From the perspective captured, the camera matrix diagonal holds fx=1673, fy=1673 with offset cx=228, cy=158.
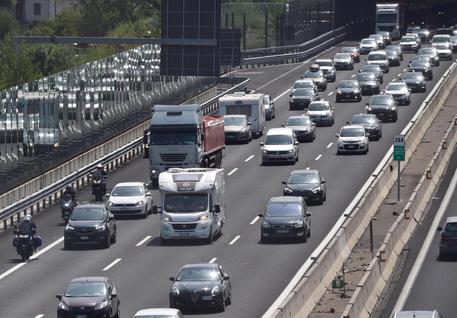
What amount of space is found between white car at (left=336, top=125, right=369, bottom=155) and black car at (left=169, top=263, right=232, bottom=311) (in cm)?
3582

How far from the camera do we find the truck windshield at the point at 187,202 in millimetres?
56812

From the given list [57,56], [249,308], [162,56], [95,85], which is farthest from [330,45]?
[249,308]

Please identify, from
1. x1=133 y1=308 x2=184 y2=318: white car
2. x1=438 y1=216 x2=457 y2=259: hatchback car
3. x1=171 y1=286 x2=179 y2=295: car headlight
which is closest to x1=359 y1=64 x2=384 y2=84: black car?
x1=438 y1=216 x2=457 y2=259: hatchback car

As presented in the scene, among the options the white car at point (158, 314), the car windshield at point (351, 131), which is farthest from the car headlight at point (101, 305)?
the car windshield at point (351, 131)

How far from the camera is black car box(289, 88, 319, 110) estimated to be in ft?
328

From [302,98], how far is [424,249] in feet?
144

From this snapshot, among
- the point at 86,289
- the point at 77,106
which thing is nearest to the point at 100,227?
the point at 86,289

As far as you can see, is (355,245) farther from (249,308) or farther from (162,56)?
(162,56)

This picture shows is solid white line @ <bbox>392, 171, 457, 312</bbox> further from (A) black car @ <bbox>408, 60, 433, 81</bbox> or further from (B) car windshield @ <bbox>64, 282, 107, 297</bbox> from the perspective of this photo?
(A) black car @ <bbox>408, 60, 433, 81</bbox>

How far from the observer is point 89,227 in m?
56.3

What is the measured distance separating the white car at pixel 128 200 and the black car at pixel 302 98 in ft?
123

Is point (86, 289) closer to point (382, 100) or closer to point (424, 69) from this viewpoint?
point (382, 100)

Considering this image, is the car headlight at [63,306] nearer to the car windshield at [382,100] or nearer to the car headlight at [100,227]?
the car headlight at [100,227]

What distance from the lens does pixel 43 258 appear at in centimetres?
5547
